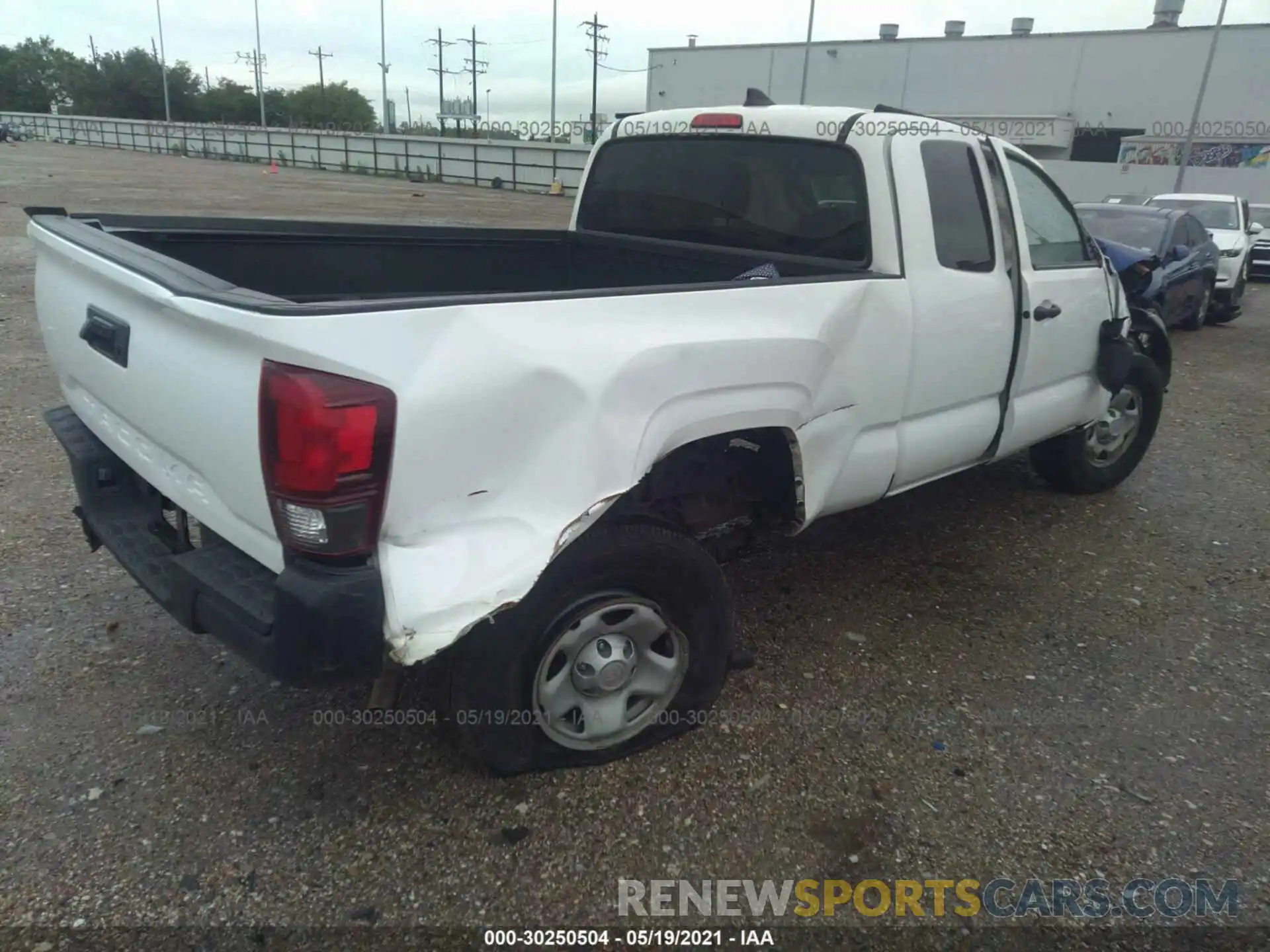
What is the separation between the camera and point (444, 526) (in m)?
2.10

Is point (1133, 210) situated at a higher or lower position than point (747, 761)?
higher

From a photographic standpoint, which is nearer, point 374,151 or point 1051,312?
point 1051,312

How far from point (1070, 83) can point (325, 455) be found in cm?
Answer: 4553

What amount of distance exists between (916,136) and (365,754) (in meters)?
2.91

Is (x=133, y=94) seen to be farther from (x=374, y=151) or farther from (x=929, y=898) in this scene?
(x=929, y=898)

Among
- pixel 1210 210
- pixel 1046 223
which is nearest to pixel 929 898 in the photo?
pixel 1046 223

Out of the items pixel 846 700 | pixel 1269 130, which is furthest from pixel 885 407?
pixel 1269 130

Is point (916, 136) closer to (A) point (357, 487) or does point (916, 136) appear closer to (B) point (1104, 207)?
(A) point (357, 487)

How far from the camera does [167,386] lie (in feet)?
7.39

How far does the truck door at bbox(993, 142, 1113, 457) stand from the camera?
3895 mm

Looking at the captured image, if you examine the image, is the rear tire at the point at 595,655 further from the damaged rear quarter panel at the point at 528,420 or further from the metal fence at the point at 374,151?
the metal fence at the point at 374,151

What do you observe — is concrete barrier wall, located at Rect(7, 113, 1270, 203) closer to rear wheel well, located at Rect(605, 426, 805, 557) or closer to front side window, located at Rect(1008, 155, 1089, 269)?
front side window, located at Rect(1008, 155, 1089, 269)

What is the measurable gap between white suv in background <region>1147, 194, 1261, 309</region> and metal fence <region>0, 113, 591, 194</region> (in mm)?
12140

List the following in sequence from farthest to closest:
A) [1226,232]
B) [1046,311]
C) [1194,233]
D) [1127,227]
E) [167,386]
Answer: [1226,232] → [1194,233] → [1127,227] → [1046,311] → [167,386]
